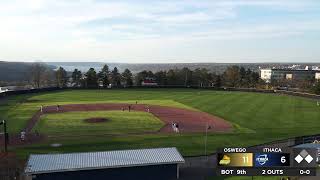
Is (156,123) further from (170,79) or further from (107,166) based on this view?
(170,79)

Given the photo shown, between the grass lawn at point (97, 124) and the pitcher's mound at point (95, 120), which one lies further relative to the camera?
the pitcher's mound at point (95, 120)

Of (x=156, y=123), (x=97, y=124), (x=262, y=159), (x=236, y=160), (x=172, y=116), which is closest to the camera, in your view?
(x=262, y=159)

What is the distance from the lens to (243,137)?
45.9m

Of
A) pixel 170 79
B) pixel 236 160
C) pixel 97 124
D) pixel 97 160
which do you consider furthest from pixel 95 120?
pixel 170 79

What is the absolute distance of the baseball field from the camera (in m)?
42.1

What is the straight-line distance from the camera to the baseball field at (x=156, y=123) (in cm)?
4212

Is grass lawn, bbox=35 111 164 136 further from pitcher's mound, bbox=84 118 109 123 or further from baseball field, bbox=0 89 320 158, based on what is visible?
pitcher's mound, bbox=84 118 109 123

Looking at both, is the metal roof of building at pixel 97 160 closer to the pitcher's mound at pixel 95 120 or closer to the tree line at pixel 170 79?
the pitcher's mound at pixel 95 120

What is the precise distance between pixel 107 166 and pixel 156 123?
25741mm

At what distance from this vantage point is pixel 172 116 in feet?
197
